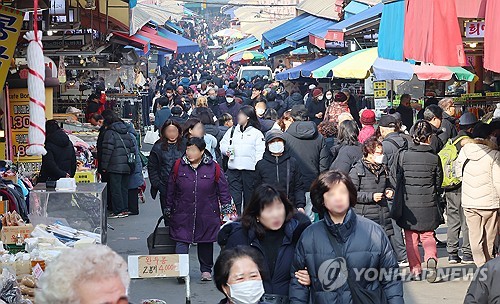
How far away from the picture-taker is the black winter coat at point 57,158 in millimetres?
12383

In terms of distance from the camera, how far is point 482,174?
9945 millimetres

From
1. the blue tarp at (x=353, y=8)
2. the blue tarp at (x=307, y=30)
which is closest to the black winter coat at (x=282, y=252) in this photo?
→ the blue tarp at (x=353, y=8)

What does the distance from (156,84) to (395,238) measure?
3173 cm

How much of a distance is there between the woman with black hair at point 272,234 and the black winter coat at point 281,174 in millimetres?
4036

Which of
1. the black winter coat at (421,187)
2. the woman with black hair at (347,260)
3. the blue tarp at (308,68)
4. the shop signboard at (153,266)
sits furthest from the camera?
the blue tarp at (308,68)

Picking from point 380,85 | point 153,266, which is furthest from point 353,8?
point 153,266

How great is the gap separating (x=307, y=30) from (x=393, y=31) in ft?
57.1

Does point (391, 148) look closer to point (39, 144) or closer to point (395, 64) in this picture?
point (39, 144)

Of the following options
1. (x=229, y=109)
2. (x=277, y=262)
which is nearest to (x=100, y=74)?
(x=229, y=109)

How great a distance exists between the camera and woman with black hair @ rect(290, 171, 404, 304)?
5824 millimetres

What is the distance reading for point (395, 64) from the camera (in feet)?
56.5

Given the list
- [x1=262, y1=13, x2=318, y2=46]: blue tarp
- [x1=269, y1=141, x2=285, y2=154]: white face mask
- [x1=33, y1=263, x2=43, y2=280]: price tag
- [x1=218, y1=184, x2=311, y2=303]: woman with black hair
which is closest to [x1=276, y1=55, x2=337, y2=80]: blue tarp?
[x1=262, y1=13, x2=318, y2=46]: blue tarp

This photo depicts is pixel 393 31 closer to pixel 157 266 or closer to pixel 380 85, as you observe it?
pixel 157 266

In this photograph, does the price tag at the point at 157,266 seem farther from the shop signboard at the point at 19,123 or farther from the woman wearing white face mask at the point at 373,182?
the shop signboard at the point at 19,123
